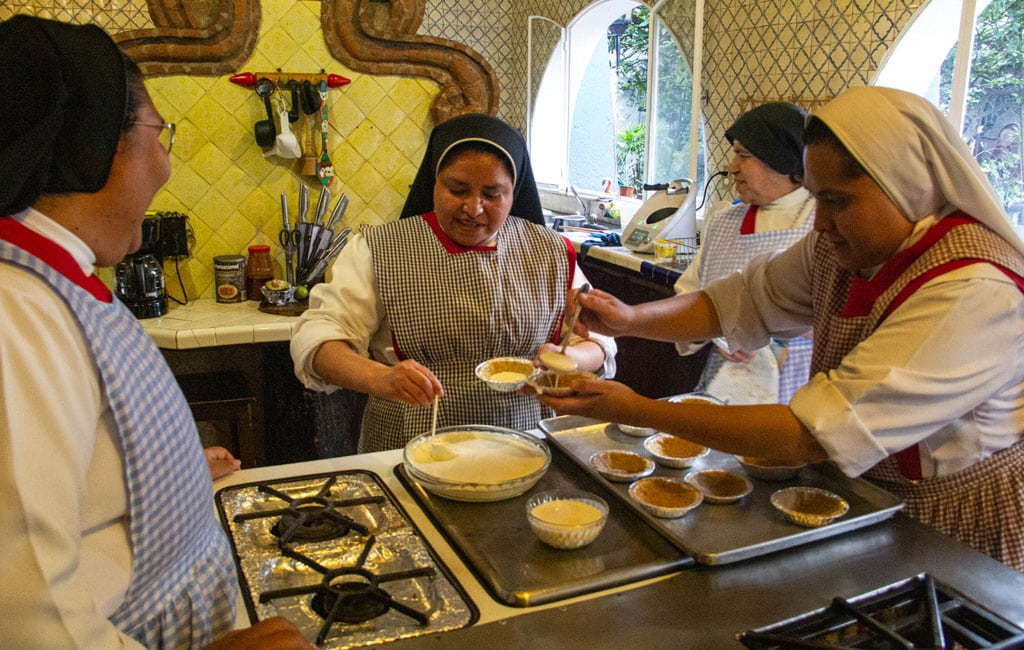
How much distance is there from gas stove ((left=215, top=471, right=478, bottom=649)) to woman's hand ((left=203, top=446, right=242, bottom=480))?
0.20 ft

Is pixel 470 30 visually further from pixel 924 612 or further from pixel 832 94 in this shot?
pixel 924 612

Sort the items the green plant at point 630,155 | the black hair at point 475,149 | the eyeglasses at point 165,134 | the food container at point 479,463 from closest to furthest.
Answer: the eyeglasses at point 165,134, the food container at point 479,463, the black hair at point 475,149, the green plant at point 630,155

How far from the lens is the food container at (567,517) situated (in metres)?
1.25

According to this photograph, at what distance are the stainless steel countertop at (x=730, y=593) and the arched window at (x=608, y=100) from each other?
3.41 meters

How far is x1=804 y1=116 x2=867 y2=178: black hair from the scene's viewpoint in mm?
1356

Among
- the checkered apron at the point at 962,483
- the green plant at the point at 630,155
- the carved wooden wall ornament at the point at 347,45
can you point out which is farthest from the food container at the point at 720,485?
the green plant at the point at 630,155

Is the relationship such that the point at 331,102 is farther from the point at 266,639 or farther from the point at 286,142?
the point at 266,639

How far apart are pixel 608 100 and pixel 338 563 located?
5.05 m

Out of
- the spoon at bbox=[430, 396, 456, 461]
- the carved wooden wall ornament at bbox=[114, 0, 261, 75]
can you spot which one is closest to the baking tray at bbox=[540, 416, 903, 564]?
the spoon at bbox=[430, 396, 456, 461]

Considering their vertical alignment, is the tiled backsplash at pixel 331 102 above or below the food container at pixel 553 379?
above

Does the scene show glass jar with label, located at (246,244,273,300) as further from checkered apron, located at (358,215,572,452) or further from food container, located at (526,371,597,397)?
food container, located at (526,371,597,397)

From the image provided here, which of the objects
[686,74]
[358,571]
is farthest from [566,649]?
[686,74]

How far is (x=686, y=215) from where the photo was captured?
3.94m

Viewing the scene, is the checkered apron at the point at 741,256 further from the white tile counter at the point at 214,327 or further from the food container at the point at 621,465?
the white tile counter at the point at 214,327
